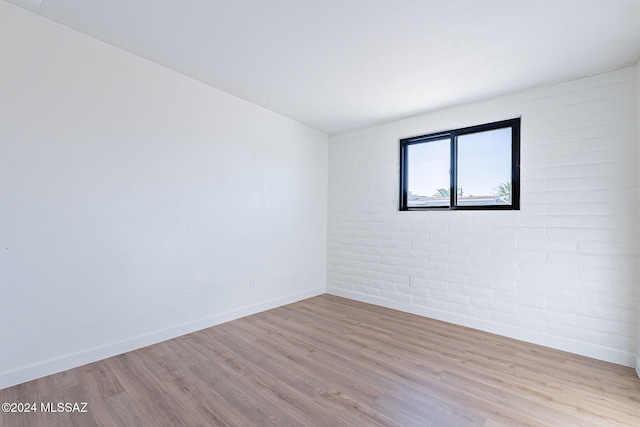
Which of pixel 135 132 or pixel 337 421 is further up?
pixel 135 132

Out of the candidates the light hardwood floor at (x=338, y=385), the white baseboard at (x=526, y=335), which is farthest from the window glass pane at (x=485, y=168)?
the light hardwood floor at (x=338, y=385)

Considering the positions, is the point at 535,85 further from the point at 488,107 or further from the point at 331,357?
the point at 331,357

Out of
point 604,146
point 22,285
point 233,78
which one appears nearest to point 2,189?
point 22,285

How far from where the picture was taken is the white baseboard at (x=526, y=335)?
2322mm

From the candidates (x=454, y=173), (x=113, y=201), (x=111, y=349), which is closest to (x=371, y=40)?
(x=454, y=173)

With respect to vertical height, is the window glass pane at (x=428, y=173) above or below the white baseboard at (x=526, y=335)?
above

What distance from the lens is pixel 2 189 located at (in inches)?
72.6

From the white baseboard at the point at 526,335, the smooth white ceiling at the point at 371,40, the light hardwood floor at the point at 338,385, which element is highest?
the smooth white ceiling at the point at 371,40

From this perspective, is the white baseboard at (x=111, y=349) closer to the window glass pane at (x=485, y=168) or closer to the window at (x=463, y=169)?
the window at (x=463, y=169)

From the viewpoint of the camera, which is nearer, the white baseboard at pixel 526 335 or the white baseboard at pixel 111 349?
the white baseboard at pixel 111 349

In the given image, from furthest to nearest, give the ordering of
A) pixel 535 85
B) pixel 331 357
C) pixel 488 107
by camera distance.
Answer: pixel 488 107 → pixel 535 85 → pixel 331 357

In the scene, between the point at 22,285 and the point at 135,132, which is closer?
the point at 22,285

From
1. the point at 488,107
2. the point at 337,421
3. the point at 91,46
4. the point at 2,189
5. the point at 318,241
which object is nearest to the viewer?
the point at 337,421

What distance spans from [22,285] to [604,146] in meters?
4.52
